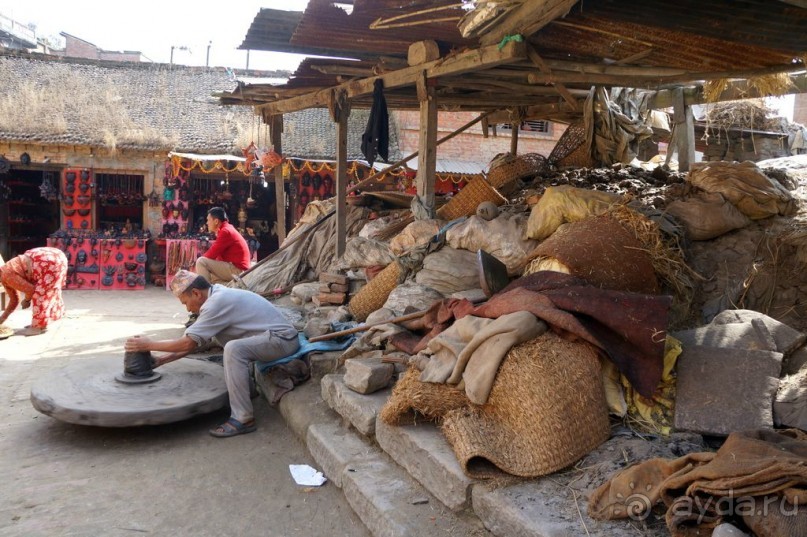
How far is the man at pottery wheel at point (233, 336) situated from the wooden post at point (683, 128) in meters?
6.09

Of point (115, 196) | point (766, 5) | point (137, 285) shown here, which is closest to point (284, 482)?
point (766, 5)

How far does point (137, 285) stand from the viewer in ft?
48.6

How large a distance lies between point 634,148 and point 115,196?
45.5 ft

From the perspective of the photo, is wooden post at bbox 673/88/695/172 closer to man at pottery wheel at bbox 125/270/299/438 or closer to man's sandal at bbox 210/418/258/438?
man at pottery wheel at bbox 125/270/299/438

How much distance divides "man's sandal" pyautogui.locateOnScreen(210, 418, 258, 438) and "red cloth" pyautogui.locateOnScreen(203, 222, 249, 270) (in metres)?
4.02

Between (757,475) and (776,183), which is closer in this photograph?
(757,475)

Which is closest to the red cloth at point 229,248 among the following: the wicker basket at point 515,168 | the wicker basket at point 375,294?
the wicker basket at point 375,294

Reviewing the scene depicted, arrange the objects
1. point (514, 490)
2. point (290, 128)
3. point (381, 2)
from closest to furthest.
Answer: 1. point (514, 490)
2. point (381, 2)
3. point (290, 128)

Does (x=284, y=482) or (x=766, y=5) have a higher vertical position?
(x=766, y=5)

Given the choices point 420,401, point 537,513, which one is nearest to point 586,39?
point 420,401

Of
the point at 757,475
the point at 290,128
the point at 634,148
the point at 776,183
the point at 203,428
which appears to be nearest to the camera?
the point at 757,475

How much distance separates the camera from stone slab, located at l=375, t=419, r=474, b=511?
9.68ft

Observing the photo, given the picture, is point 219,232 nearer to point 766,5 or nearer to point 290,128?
point 766,5

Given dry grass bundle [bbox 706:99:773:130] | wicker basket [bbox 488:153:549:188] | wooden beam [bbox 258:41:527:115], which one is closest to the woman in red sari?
wooden beam [bbox 258:41:527:115]
